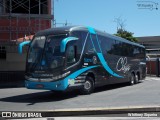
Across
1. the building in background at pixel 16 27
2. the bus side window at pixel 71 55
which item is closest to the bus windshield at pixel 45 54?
the bus side window at pixel 71 55

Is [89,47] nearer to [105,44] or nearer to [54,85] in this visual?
[105,44]

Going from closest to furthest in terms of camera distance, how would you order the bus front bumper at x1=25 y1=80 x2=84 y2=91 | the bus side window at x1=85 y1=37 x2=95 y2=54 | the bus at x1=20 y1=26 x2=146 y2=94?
the bus front bumper at x1=25 y1=80 x2=84 y2=91
the bus at x1=20 y1=26 x2=146 y2=94
the bus side window at x1=85 y1=37 x2=95 y2=54

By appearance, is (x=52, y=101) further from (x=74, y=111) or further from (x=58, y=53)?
(x=74, y=111)

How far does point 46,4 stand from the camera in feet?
92.4

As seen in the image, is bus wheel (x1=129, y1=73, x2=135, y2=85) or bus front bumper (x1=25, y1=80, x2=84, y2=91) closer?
bus front bumper (x1=25, y1=80, x2=84, y2=91)

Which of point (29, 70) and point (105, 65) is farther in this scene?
point (105, 65)

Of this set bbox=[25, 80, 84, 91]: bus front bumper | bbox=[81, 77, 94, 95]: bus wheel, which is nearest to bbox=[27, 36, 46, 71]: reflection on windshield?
bbox=[25, 80, 84, 91]: bus front bumper

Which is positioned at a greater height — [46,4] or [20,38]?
[46,4]

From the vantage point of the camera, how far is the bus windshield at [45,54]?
15242mm

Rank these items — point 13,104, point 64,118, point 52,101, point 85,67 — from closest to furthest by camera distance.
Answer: point 64,118, point 13,104, point 52,101, point 85,67

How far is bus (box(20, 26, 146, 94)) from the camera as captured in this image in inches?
598

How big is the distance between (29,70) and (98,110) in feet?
18.9

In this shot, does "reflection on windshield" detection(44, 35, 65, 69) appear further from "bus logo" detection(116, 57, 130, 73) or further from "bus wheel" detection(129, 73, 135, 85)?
"bus wheel" detection(129, 73, 135, 85)

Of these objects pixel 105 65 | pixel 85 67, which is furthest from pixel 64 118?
pixel 105 65
